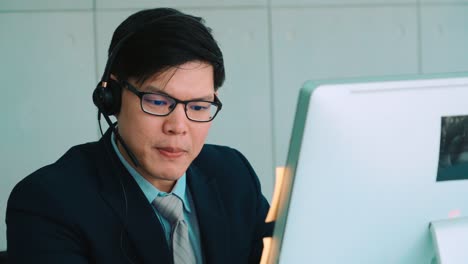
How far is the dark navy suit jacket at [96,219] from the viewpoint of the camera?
1.20 m

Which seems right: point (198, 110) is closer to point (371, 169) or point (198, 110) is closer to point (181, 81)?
point (181, 81)

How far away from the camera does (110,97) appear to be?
4.11ft

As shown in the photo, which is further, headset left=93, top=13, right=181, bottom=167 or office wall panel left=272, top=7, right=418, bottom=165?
office wall panel left=272, top=7, right=418, bottom=165

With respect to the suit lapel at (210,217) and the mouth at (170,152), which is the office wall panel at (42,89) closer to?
the suit lapel at (210,217)

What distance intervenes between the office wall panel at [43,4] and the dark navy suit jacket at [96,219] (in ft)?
5.54

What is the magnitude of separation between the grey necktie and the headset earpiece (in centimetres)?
21

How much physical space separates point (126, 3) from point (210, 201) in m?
1.79

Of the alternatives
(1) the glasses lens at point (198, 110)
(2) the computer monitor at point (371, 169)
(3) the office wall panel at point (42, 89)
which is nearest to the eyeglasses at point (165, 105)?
(1) the glasses lens at point (198, 110)

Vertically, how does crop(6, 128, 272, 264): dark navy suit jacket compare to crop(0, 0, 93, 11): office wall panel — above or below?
below

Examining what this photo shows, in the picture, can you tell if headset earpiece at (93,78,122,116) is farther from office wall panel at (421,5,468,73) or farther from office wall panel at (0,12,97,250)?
office wall panel at (421,5,468,73)

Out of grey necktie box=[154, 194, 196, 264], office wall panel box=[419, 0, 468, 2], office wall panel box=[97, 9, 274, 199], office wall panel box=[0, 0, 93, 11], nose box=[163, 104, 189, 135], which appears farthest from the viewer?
office wall panel box=[419, 0, 468, 2]

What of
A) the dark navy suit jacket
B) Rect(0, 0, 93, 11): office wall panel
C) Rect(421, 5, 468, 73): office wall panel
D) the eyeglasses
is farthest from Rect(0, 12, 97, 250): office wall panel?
the eyeglasses

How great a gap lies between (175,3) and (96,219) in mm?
1970

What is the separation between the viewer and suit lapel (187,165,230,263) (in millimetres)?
1351
